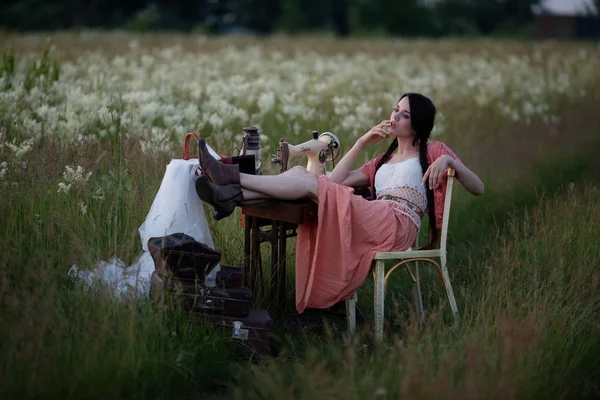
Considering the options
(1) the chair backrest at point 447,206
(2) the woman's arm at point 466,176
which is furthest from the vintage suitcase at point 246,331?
(2) the woman's arm at point 466,176

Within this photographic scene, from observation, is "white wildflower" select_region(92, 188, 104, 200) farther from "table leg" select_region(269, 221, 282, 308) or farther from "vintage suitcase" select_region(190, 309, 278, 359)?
"vintage suitcase" select_region(190, 309, 278, 359)

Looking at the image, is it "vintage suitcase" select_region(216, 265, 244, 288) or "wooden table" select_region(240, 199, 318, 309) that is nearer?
"vintage suitcase" select_region(216, 265, 244, 288)

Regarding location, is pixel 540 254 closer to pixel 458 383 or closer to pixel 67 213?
pixel 458 383

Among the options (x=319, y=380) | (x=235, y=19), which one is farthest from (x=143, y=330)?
(x=235, y=19)

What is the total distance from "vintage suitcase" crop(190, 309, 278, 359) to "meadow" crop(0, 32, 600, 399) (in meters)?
0.06

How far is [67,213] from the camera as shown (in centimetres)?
511

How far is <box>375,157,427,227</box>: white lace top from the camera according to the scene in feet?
17.2

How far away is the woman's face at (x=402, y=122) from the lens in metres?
5.34

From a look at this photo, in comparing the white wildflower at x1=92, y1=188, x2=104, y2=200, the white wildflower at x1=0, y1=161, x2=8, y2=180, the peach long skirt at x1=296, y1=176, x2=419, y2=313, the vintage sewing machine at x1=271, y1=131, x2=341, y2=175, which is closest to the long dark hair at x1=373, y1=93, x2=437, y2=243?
the peach long skirt at x1=296, y1=176, x2=419, y2=313

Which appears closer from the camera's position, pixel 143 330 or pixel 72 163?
pixel 143 330

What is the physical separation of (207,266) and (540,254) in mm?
2410

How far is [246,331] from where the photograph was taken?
4500 mm

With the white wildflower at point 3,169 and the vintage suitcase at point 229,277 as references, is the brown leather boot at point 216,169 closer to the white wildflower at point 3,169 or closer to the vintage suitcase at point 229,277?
the vintage suitcase at point 229,277

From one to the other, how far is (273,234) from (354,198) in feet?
1.64
